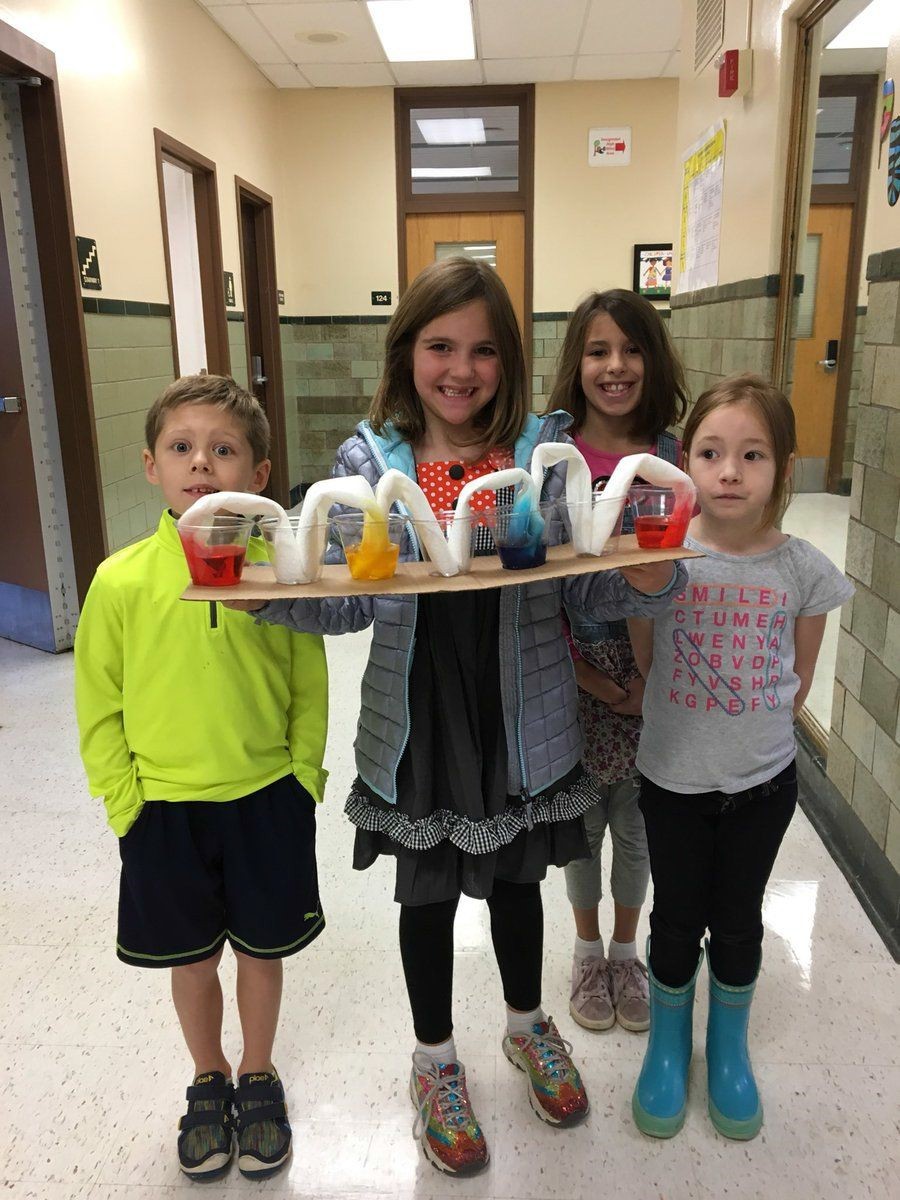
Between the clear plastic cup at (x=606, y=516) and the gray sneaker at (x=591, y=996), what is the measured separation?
93cm

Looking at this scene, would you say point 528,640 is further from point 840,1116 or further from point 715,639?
point 840,1116

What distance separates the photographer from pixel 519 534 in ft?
3.49

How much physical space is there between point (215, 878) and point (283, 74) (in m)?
6.49

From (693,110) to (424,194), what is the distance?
366 centimetres

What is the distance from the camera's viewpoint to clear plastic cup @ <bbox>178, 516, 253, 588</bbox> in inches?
40.6

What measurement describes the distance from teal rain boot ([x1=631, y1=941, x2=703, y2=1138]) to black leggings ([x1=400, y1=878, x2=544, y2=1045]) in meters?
0.20

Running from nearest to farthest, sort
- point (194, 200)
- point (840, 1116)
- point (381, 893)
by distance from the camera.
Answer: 1. point (840, 1116)
2. point (381, 893)
3. point (194, 200)

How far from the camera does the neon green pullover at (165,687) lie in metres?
1.22

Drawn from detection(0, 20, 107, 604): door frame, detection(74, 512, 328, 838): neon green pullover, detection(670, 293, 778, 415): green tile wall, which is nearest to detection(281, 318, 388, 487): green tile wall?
detection(0, 20, 107, 604): door frame

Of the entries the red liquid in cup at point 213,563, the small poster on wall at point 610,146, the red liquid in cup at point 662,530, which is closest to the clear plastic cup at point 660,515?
the red liquid in cup at point 662,530

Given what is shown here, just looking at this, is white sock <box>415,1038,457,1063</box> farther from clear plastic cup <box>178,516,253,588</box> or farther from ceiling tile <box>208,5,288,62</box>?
ceiling tile <box>208,5,288,62</box>

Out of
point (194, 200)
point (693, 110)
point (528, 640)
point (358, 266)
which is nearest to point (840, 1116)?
point (528, 640)

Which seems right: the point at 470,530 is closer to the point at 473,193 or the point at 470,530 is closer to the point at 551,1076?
the point at 551,1076

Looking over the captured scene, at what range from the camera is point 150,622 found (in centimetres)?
122
